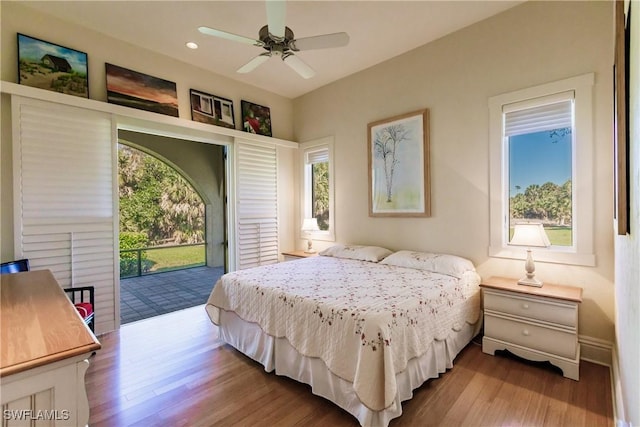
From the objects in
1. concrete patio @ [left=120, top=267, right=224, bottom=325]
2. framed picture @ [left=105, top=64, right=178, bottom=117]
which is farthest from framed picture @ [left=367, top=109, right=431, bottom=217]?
concrete patio @ [left=120, top=267, right=224, bottom=325]

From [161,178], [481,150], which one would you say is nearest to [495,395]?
[481,150]

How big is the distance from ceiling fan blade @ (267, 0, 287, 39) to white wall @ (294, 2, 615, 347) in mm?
1852

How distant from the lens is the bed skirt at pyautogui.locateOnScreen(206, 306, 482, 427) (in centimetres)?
175

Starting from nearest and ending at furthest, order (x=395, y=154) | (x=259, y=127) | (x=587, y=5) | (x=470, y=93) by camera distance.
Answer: (x=587, y=5), (x=470, y=93), (x=395, y=154), (x=259, y=127)

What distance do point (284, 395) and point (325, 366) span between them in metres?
0.41

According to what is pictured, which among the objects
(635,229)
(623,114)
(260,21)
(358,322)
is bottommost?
(358,322)

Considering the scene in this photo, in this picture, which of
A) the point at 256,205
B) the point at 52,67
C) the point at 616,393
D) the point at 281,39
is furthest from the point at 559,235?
the point at 52,67

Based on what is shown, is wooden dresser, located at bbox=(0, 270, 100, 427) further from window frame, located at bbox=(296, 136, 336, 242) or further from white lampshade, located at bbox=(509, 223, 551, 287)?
window frame, located at bbox=(296, 136, 336, 242)

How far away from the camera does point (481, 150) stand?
9.71 feet

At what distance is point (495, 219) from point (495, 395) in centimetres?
155

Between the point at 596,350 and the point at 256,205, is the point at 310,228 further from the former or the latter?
the point at 596,350

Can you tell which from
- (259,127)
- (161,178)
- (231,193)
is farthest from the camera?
(161,178)

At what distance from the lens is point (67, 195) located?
9.32ft

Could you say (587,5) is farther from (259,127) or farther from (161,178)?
(161,178)
